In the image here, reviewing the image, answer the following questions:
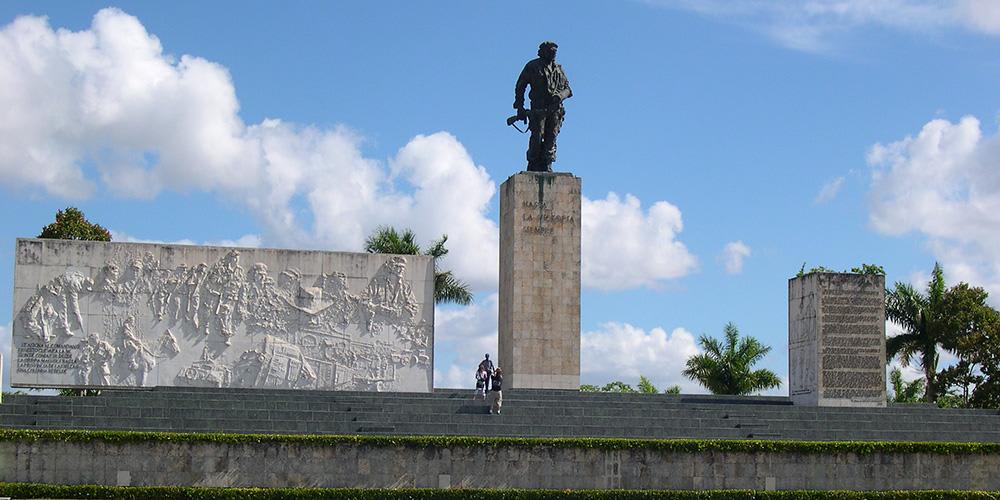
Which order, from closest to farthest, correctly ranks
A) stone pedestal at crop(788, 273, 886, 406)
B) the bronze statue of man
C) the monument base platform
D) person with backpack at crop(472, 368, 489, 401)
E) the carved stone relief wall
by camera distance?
the monument base platform < person with backpack at crop(472, 368, 489, 401) < the carved stone relief wall < stone pedestal at crop(788, 273, 886, 406) < the bronze statue of man

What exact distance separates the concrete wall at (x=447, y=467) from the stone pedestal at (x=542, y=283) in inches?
203

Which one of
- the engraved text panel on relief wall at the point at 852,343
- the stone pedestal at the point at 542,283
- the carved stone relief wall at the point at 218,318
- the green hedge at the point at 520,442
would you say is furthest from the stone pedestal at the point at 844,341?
the carved stone relief wall at the point at 218,318

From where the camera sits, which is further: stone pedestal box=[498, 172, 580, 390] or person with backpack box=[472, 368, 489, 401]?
stone pedestal box=[498, 172, 580, 390]

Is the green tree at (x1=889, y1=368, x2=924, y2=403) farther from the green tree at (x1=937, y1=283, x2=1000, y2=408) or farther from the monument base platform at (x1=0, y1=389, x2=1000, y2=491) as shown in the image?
the monument base platform at (x1=0, y1=389, x2=1000, y2=491)

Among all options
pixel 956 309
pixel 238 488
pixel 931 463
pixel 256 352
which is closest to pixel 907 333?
pixel 956 309

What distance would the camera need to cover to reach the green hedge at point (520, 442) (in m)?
20.1

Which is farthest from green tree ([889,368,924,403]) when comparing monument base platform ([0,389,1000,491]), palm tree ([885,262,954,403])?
monument base platform ([0,389,1000,491])

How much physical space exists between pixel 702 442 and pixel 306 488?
6.05 metres

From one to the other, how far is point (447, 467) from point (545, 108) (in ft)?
29.0

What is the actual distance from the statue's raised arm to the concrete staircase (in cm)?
488

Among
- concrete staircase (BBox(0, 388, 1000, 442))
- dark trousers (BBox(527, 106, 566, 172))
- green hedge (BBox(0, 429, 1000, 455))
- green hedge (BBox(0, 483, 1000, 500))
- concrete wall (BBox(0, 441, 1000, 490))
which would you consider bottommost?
green hedge (BBox(0, 483, 1000, 500))

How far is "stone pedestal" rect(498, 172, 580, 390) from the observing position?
26219 mm

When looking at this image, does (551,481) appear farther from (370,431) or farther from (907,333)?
(907,333)

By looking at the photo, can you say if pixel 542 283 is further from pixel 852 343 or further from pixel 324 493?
pixel 324 493
